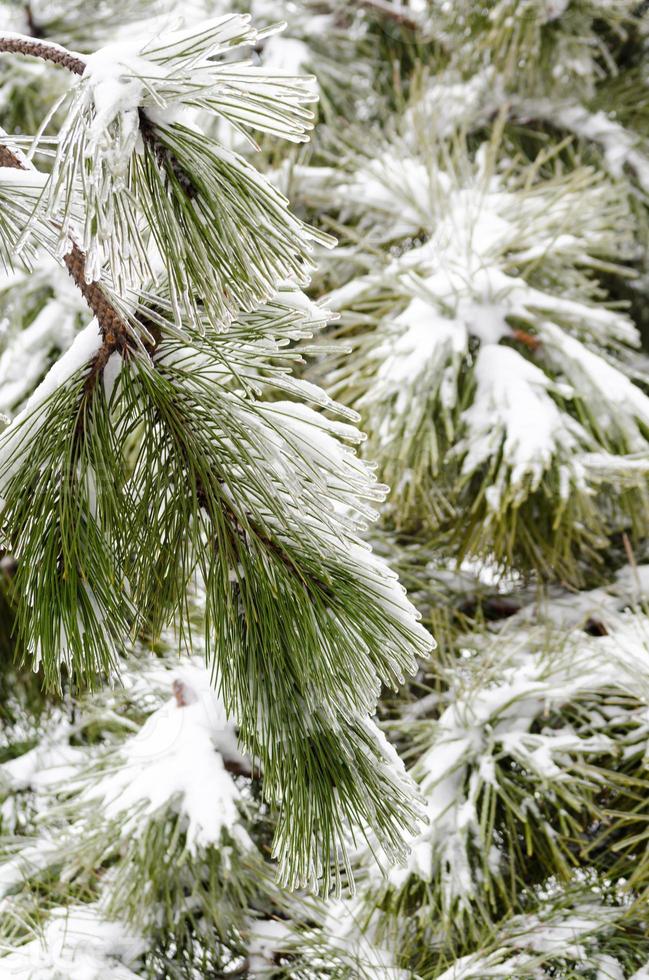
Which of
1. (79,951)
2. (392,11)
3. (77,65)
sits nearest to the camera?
(77,65)

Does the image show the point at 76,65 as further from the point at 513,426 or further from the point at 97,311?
the point at 513,426

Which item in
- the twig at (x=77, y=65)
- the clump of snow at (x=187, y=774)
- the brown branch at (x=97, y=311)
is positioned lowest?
the clump of snow at (x=187, y=774)

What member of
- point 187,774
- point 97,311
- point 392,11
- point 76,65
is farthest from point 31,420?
point 392,11

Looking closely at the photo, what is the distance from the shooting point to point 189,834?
92cm

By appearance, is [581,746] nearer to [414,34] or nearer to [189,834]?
[189,834]

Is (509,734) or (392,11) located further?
(392,11)

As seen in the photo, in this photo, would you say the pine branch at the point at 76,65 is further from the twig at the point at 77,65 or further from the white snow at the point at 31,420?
the white snow at the point at 31,420

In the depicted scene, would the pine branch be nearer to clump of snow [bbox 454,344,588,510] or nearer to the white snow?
the white snow

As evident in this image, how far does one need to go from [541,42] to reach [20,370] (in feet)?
3.05

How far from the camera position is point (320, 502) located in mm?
500

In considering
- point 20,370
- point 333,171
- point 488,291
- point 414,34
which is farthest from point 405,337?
point 414,34

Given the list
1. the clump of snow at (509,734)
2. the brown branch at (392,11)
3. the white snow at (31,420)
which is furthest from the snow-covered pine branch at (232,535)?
the brown branch at (392,11)

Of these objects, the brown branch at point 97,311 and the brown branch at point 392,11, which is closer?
the brown branch at point 97,311

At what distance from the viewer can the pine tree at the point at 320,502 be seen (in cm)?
46
